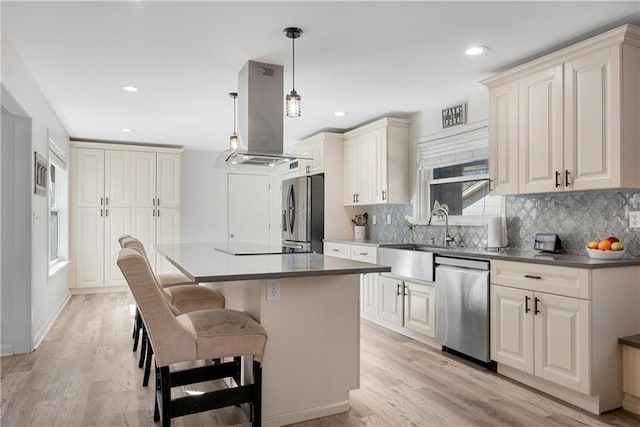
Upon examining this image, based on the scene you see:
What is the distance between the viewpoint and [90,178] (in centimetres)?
634

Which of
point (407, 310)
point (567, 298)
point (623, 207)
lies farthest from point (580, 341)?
point (407, 310)

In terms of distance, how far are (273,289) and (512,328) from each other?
1.73 metres

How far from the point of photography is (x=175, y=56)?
10.2 ft

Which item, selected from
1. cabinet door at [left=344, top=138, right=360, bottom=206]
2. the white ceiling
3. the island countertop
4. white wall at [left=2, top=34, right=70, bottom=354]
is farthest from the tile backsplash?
white wall at [left=2, top=34, right=70, bottom=354]

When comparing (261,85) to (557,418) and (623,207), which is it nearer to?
(623,207)

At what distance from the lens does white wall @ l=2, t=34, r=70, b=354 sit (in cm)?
302

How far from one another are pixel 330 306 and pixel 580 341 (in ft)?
4.88

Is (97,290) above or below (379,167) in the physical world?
below

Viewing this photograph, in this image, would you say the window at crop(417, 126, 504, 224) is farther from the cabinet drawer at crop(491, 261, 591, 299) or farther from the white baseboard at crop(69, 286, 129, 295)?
the white baseboard at crop(69, 286, 129, 295)

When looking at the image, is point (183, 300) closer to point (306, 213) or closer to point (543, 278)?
point (543, 278)

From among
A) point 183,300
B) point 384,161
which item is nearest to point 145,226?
point 384,161

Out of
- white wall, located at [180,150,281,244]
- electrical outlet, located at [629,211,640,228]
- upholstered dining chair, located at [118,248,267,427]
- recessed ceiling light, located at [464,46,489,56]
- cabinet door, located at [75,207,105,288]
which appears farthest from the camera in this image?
white wall, located at [180,150,281,244]

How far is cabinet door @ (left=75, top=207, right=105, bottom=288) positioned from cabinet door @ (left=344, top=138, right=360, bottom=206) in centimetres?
372

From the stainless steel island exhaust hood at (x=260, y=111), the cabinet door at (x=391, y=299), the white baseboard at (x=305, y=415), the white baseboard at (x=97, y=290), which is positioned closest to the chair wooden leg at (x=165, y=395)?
the white baseboard at (x=305, y=415)
